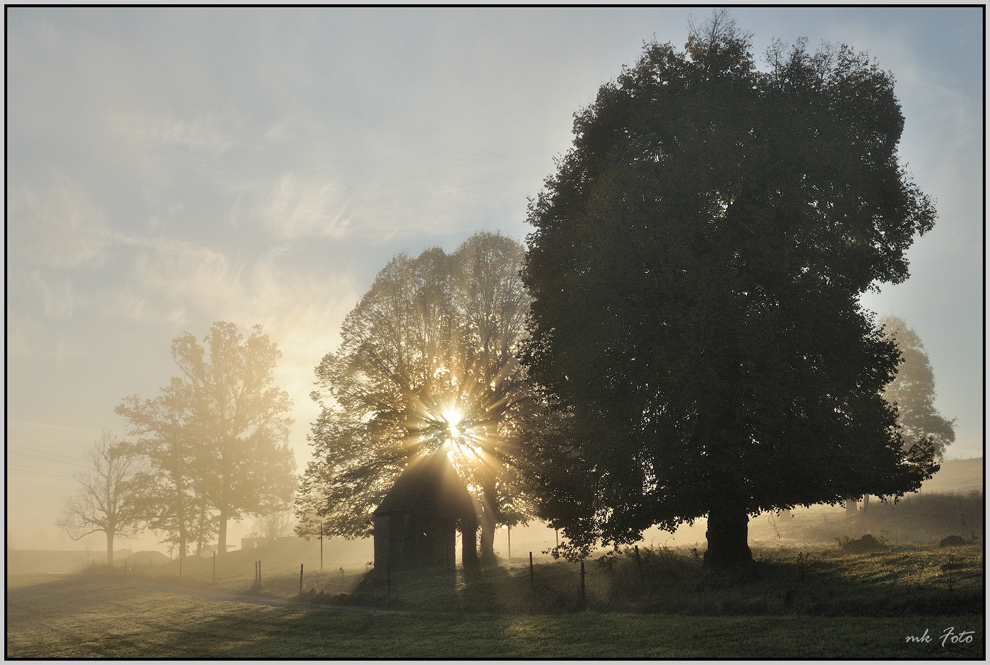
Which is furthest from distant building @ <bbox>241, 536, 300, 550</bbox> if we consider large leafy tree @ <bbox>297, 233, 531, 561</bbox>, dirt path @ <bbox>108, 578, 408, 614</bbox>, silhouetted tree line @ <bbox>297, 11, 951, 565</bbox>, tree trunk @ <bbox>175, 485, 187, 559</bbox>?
silhouetted tree line @ <bbox>297, 11, 951, 565</bbox>

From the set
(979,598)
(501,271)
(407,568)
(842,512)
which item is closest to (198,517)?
(407,568)

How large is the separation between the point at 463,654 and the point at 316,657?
9.75 ft

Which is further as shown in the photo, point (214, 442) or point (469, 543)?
point (214, 442)

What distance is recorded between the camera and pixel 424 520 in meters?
28.6

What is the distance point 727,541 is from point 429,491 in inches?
565

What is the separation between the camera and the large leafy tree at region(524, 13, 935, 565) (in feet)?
51.3

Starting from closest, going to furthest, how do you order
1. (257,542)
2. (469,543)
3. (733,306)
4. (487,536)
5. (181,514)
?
(733,306) → (469,543) → (487,536) → (181,514) → (257,542)

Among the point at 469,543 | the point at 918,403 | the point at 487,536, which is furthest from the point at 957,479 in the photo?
the point at 469,543

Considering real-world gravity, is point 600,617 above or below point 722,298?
below

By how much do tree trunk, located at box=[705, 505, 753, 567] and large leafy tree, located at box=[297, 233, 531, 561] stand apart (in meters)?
11.0

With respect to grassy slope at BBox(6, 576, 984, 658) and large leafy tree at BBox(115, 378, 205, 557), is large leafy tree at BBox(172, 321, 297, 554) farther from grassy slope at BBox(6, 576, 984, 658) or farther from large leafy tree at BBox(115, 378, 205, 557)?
grassy slope at BBox(6, 576, 984, 658)

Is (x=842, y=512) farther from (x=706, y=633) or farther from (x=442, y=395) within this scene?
(x=706, y=633)

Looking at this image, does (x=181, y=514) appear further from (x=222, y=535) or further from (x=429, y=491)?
(x=429, y=491)

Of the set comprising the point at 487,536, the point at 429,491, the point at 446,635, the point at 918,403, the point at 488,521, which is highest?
the point at 918,403
